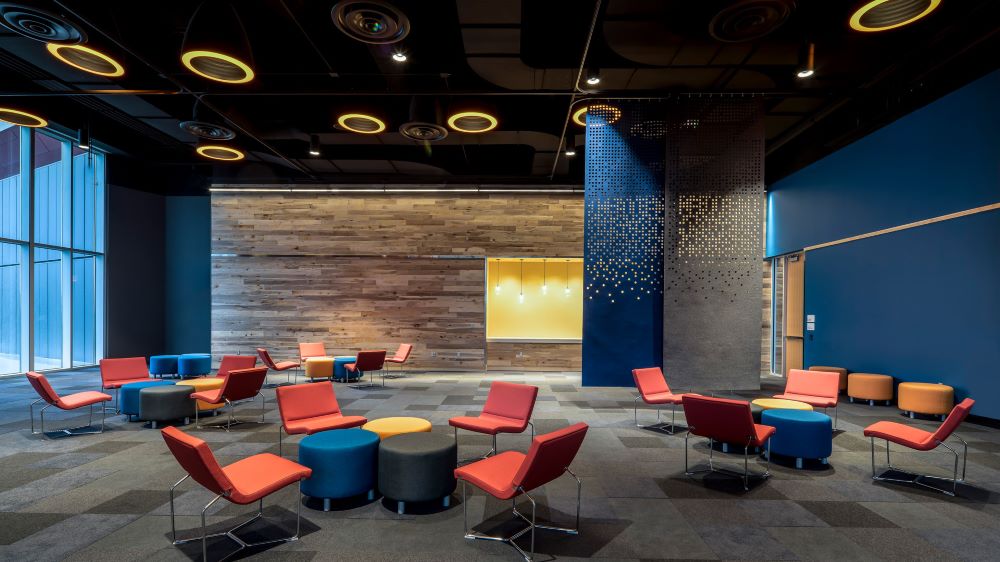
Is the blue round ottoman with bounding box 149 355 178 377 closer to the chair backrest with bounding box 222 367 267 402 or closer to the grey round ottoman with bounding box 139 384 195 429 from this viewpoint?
the grey round ottoman with bounding box 139 384 195 429

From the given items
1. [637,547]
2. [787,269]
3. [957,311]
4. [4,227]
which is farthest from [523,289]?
[4,227]

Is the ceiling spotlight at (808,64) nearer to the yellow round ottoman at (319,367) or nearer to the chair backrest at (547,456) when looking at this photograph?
the chair backrest at (547,456)

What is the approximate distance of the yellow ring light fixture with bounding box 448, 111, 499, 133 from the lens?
7.50 meters

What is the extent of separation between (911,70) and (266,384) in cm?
1308

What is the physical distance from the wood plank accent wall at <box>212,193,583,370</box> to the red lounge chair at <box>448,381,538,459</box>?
694 centimetres

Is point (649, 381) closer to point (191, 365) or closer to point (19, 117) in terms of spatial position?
point (191, 365)

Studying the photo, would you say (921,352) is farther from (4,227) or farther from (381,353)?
(4,227)

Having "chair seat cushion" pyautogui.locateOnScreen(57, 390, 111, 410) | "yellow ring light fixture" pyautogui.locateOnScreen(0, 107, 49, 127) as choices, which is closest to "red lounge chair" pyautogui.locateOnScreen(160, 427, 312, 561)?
"chair seat cushion" pyautogui.locateOnScreen(57, 390, 111, 410)

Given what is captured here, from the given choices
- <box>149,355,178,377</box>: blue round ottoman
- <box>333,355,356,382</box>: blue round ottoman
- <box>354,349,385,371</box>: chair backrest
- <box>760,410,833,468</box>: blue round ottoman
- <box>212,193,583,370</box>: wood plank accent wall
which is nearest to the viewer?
<box>760,410,833,468</box>: blue round ottoman

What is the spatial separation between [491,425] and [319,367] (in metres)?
6.69

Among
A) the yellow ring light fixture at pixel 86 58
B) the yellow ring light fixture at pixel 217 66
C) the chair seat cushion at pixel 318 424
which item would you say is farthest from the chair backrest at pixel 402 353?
the yellow ring light fixture at pixel 86 58

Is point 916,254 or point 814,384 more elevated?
point 916,254

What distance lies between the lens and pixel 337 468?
367 cm

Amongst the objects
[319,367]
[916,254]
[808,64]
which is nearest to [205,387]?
[319,367]
